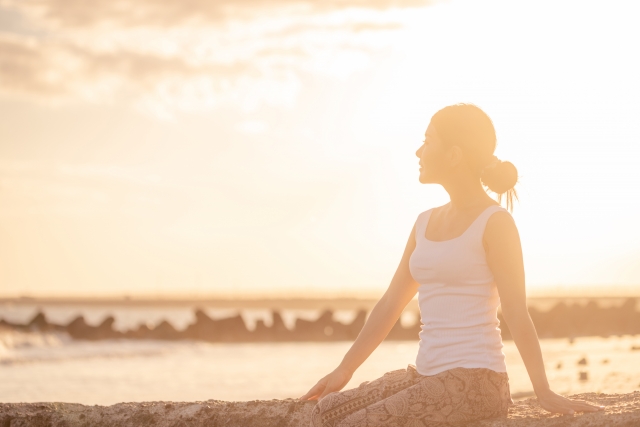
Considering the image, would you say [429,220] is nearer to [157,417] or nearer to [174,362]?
[157,417]

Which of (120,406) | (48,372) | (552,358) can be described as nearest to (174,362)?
(48,372)

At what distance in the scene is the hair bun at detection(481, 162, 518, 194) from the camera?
Answer: 321 centimetres

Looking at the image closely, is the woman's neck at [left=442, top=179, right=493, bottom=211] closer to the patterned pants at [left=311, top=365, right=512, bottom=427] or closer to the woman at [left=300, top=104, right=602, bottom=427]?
the woman at [left=300, top=104, right=602, bottom=427]

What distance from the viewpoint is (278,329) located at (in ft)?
96.0

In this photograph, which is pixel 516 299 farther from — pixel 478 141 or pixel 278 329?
pixel 278 329

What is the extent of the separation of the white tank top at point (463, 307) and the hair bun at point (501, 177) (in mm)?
138

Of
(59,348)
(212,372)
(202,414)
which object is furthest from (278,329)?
(202,414)

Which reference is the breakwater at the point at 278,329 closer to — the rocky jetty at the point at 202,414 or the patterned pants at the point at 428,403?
the rocky jetty at the point at 202,414

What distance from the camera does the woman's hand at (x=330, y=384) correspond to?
344cm

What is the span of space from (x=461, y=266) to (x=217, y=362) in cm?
1492

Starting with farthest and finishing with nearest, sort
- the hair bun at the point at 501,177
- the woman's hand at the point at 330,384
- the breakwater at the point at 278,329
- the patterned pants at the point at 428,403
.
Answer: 1. the breakwater at the point at 278,329
2. the woman's hand at the point at 330,384
3. the hair bun at the point at 501,177
4. the patterned pants at the point at 428,403

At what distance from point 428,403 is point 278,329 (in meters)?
26.5

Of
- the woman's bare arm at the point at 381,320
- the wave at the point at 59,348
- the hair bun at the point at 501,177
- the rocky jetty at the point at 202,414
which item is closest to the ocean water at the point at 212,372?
the wave at the point at 59,348

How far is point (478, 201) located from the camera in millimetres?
3268
